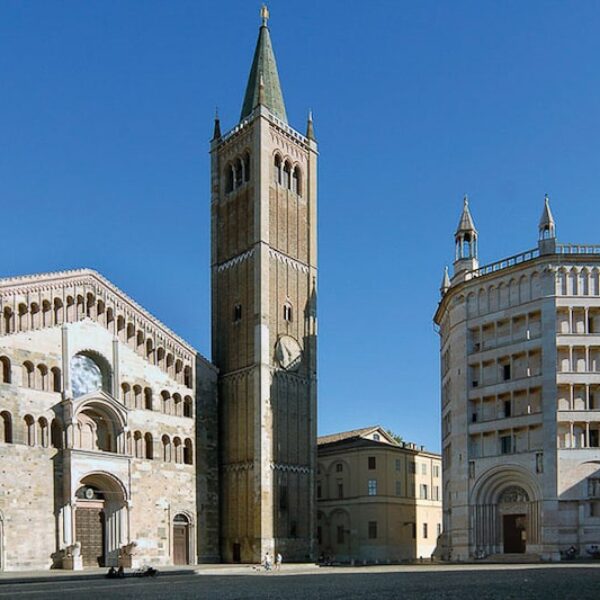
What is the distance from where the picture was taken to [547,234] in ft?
168

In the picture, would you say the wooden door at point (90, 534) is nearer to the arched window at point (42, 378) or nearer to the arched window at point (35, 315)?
the arched window at point (42, 378)

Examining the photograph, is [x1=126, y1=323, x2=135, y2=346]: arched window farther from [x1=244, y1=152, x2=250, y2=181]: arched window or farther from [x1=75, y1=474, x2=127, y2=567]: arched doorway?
[x1=244, y1=152, x2=250, y2=181]: arched window

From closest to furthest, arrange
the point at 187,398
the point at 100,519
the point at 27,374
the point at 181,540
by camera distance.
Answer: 1. the point at 27,374
2. the point at 100,519
3. the point at 181,540
4. the point at 187,398

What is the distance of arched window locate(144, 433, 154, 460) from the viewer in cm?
5050

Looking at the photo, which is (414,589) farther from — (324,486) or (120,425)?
(324,486)

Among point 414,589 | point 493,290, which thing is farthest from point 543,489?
point 414,589

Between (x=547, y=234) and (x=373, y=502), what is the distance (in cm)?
2820

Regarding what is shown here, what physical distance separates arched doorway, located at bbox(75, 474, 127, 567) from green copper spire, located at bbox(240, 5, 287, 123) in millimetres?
29280

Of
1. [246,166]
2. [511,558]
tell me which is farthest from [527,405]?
[246,166]

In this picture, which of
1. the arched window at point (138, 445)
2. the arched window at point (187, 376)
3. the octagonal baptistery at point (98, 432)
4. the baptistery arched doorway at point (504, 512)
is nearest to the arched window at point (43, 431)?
the octagonal baptistery at point (98, 432)

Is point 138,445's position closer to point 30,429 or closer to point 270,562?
point 30,429

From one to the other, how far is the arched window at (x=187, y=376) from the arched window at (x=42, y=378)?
36.0 ft

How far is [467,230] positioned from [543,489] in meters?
18.5

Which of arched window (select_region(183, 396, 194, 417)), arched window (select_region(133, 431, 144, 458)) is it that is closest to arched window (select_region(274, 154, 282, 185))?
arched window (select_region(183, 396, 194, 417))
